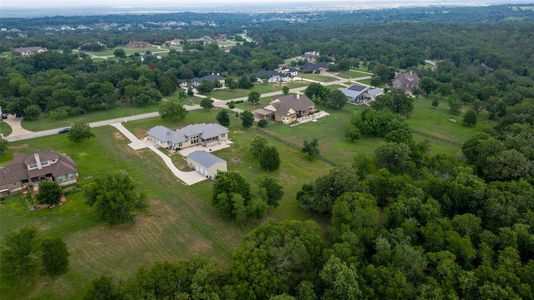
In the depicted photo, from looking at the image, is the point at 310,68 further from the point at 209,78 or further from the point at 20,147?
the point at 20,147

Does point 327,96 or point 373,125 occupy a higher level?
point 373,125

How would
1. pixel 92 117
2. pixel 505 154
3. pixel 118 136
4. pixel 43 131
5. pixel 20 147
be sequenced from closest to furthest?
pixel 505 154 < pixel 20 147 < pixel 118 136 < pixel 43 131 < pixel 92 117

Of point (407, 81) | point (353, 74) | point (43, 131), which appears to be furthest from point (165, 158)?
point (353, 74)

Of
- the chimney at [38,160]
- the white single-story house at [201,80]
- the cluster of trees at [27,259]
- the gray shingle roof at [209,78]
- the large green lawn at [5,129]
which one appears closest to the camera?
the cluster of trees at [27,259]

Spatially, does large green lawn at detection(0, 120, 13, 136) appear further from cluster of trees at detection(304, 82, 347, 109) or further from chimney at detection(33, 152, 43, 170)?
cluster of trees at detection(304, 82, 347, 109)

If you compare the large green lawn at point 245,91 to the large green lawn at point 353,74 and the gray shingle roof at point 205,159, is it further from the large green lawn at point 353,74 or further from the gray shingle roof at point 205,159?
the gray shingle roof at point 205,159

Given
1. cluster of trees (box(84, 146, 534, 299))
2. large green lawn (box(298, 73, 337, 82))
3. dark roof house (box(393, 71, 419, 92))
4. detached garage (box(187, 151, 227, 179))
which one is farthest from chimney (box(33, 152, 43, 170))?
dark roof house (box(393, 71, 419, 92))

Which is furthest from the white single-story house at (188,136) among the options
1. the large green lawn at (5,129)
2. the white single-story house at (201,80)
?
the white single-story house at (201,80)
